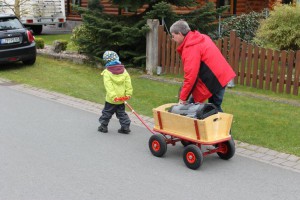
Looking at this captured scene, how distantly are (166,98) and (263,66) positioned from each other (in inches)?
90.9

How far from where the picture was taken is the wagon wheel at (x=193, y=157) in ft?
18.4

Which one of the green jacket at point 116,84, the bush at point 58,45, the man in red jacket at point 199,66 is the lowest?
the bush at point 58,45

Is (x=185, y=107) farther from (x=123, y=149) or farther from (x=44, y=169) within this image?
(x=44, y=169)

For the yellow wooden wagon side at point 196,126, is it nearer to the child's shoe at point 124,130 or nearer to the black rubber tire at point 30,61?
the child's shoe at point 124,130

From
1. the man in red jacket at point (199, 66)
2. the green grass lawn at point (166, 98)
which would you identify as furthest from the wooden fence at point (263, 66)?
the man in red jacket at point (199, 66)

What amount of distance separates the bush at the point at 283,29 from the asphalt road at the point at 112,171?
6570mm

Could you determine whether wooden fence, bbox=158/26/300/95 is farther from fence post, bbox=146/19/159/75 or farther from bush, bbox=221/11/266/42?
bush, bbox=221/11/266/42

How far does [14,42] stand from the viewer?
13.1 meters

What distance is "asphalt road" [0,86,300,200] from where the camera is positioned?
4992 millimetres

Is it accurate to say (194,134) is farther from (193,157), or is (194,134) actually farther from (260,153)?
(260,153)

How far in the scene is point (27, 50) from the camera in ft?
43.9

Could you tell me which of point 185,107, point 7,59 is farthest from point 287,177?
point 7,59

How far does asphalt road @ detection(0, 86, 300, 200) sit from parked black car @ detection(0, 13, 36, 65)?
5.75 meters

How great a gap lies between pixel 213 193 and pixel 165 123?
1294mm
